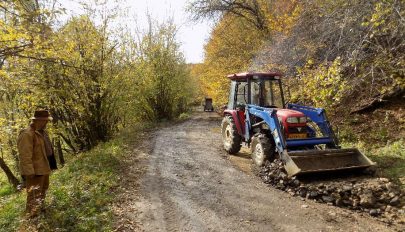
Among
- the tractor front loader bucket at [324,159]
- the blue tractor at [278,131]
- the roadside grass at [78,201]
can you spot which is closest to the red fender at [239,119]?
the blue tractor at [278,131]

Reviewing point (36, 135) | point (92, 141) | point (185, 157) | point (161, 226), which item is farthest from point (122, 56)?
point (161, 226)

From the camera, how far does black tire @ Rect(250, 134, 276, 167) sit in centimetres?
742

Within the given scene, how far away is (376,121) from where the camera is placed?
9.87 metres

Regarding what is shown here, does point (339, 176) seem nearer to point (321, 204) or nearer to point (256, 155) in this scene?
point (321, 204)

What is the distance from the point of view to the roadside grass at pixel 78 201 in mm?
5133

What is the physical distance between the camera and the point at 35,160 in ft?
17.5

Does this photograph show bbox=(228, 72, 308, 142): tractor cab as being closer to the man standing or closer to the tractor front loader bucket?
the tractor front loader bucket

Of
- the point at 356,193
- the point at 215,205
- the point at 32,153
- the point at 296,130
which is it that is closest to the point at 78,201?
the point at 32,153

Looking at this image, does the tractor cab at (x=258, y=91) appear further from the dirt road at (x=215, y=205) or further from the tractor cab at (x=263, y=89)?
the dirt road at (x=215, y=205)

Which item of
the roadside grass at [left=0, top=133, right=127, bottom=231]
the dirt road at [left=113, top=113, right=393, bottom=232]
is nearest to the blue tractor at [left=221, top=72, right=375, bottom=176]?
the dirt road at [left=113, top=113, right=393, bottom=232]

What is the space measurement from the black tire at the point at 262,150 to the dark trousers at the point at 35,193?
445 cm

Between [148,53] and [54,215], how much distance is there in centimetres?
1462

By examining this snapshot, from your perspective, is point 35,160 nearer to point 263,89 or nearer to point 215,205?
point 215,205

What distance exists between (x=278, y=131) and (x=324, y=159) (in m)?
1.07
